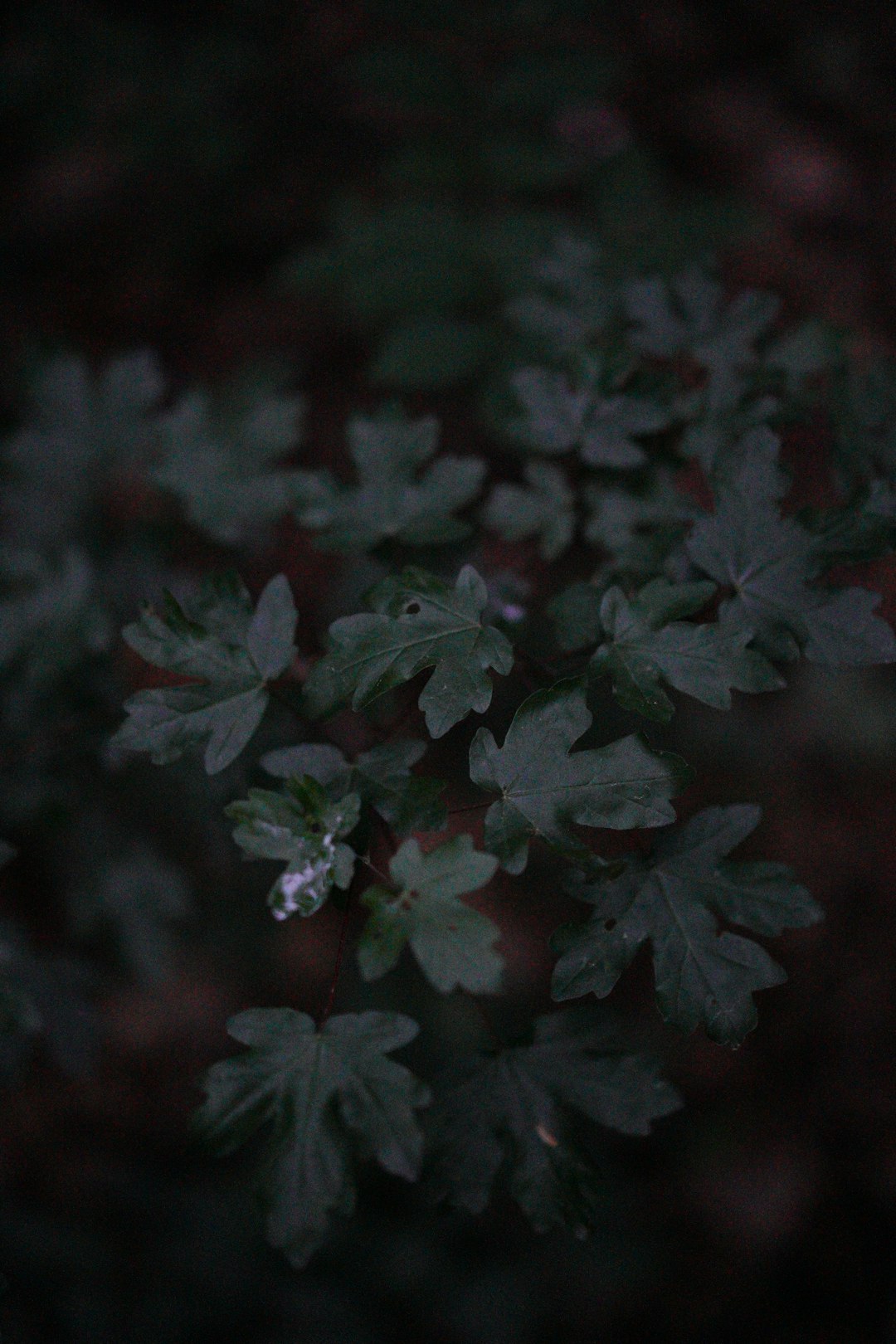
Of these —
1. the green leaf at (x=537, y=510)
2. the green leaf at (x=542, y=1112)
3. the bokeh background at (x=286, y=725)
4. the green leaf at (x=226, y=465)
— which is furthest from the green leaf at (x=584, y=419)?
the green leaf at (x=542, y=1112)

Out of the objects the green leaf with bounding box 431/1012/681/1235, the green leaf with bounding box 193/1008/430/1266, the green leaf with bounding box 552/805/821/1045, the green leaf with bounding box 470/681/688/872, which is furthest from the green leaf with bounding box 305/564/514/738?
the green leaf with bounding box 431/1012/681/1235

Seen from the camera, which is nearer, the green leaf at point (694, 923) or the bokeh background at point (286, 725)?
the green leaf at point (694, 923)

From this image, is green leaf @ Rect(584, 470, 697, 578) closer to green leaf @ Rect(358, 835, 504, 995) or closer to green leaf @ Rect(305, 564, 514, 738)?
green leaf @ Rect(305, 564, 514, 738)

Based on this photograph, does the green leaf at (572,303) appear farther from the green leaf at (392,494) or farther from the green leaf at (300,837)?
the green leaf at (300,837)

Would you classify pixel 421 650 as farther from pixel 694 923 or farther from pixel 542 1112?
pixel 542 1112

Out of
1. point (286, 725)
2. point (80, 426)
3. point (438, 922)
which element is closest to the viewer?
point (438, 922)

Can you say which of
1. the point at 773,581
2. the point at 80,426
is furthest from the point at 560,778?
the point at 80,426

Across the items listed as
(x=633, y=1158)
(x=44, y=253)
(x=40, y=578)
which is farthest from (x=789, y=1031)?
(x=44, y=253)
